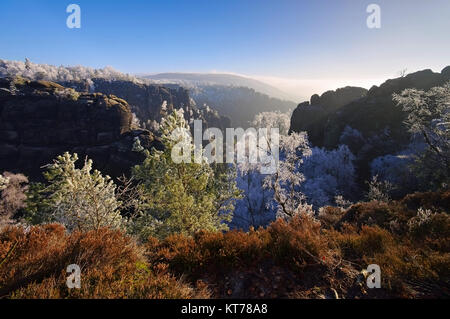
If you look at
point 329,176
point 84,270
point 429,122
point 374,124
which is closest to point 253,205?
point 329,176

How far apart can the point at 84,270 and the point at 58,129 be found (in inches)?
3453

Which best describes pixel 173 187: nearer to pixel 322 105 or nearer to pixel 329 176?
pixel 329 176

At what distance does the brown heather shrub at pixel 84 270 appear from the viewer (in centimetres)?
393

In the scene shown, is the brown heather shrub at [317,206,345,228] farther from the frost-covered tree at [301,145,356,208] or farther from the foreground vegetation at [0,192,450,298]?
the frost-covered tree at [301,145,356,208]

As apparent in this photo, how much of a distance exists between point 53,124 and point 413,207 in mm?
94419

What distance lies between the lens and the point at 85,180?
396 inches

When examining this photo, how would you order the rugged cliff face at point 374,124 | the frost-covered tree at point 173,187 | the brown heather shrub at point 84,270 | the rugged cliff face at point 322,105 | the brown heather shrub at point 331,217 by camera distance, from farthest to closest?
the rugged cliff face at point 322,105, the rugged cliff face at point 374,124, the brown heather shrub at point 331,217, the frost-covered tree at point 173,187, the brown heather shrub at point 84,270

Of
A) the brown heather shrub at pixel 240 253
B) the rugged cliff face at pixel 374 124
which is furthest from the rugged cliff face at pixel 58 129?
the brown heather shrub at pixel 240 253

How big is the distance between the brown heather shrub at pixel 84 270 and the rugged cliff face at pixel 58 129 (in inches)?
2340

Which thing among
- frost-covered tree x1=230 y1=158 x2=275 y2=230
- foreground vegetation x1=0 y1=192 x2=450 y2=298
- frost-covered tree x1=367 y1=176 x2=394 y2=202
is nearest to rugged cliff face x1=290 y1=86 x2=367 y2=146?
frost-covered tree x1=230 y1=158 x2=275 y2=230

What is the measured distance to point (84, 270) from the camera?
4555 mm

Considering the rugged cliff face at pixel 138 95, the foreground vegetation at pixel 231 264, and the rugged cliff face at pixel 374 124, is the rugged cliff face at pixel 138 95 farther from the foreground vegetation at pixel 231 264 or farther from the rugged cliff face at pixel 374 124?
the foreground vegetation at pixel 231 264

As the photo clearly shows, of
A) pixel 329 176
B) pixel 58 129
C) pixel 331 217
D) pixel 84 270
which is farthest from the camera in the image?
pixel 58 129

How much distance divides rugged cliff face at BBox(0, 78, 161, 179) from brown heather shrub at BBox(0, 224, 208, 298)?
59.4m
